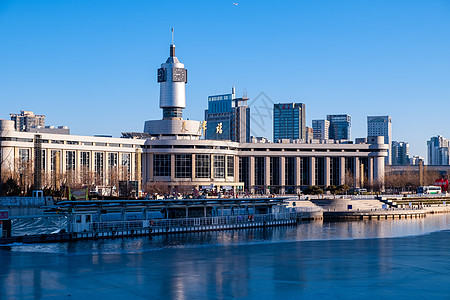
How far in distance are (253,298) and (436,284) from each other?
15.0m

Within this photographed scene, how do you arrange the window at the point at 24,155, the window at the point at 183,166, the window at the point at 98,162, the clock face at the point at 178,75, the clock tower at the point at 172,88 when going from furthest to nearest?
the clock tower at the point at 172,88 → the clock face at the point at 178,75 → the window at the point at 183,166 → the window at the point at 98,162 → the window at the point at 24,155

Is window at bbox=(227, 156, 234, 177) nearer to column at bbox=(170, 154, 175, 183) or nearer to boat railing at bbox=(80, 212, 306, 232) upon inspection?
column at bbox=(170, 154, 175, 183)

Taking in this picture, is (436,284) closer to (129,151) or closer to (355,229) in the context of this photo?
(355,229)

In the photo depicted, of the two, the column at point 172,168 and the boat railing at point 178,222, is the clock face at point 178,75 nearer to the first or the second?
the column at point 172,168

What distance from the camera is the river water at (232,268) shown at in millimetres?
48688

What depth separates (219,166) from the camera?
624ft

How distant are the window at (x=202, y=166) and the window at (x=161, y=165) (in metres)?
7.80

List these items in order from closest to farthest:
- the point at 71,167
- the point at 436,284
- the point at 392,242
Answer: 1. the point at 436,284
2. the point at 392,242
3. the point at 71,167

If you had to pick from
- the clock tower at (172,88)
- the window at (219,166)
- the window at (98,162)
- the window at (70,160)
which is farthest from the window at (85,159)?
the window at (219,166)

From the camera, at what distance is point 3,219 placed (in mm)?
78250

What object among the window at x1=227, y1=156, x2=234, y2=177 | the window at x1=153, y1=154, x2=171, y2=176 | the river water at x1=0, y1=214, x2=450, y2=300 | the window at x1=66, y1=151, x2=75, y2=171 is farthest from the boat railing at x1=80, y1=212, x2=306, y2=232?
the window at x1=227, y1=156, x2=234, y2=177

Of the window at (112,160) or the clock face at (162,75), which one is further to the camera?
the clock face at (162,75)

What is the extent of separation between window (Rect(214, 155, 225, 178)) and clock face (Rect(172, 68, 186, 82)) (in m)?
26.1

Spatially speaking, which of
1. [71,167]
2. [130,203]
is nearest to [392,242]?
[130,203]
